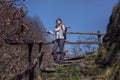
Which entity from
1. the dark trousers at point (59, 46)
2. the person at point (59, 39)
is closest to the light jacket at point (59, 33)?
the person at point (59, 39)

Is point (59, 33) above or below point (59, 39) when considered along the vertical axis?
above

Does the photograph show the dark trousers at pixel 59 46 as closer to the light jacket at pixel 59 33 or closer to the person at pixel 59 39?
the person at pixel 59 39

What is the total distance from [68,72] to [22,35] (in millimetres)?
1695

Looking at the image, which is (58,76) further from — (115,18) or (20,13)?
(115,18)

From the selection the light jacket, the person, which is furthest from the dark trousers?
the light jacket

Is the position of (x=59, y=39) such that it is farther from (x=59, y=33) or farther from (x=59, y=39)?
(x=59, y=33)

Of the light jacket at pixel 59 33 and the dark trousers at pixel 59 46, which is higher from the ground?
the light jacket at pixel 59 33

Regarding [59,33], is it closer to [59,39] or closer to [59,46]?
[59,39]

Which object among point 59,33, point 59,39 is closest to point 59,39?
point 59,39

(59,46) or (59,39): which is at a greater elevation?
(59,39)

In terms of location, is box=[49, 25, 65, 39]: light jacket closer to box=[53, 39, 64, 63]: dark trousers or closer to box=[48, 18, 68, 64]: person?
box=[48, 18, 68, 64]: person

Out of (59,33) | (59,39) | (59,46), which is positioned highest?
(59,33)

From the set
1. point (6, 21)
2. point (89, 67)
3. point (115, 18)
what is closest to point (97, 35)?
point (115, 18)

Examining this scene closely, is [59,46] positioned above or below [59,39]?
below
